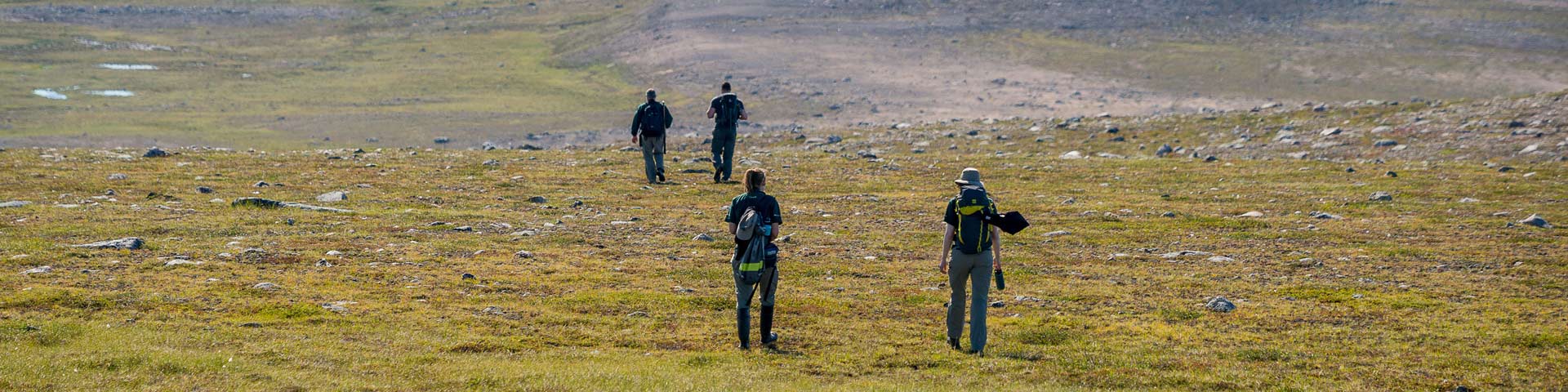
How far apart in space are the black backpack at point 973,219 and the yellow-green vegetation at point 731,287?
1.39m

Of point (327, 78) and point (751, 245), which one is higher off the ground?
point (751, 245)

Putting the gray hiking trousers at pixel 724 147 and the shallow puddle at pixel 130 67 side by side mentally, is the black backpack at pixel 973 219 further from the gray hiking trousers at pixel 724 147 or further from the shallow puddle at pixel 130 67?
the shallow puddle at pixel 130 67

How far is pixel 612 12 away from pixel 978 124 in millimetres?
58351

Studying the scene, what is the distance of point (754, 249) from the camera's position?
14.4 metres

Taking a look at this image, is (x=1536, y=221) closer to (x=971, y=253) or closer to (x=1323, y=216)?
(x=1323, y=216)

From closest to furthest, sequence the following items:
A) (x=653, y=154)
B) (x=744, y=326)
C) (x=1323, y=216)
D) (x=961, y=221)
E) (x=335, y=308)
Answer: (x=961, y=221)
(x=744, y=326)
(x=335, y=308)
(x=1323, y=216)
(x=653, y=154)

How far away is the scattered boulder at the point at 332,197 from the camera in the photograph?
27528 mm

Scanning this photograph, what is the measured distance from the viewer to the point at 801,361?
14.4 m

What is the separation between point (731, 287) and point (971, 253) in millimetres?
5140

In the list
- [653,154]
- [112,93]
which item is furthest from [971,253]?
[112,93]

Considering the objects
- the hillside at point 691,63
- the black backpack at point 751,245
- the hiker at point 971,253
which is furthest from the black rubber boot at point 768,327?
the hillside at point 691,63

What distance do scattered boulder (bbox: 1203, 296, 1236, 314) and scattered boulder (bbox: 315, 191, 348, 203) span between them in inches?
752

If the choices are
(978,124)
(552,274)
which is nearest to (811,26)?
(978,124)

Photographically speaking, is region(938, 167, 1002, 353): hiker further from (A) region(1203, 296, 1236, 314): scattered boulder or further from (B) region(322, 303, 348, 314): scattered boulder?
(B) region(322, 303, 348, 314): scattered boulder
